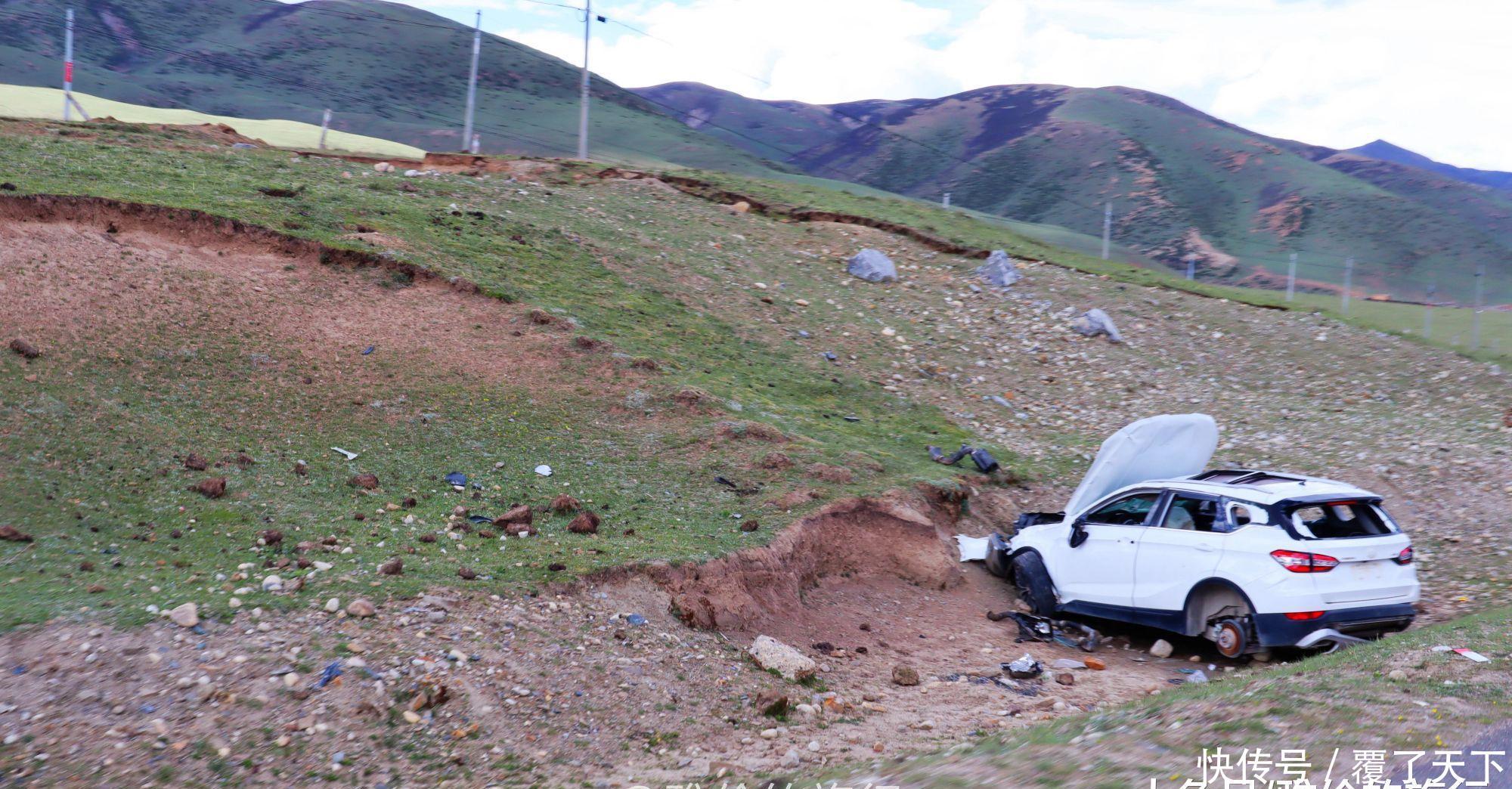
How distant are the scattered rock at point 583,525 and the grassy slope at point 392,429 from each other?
0.30 metres

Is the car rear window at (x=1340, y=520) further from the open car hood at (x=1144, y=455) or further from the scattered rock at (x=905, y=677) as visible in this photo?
the scattered rock at (x=905, y=677)

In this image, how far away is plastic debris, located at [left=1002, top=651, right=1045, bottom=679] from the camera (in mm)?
7398

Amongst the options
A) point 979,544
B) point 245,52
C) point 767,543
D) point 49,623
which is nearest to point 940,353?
point 979,544

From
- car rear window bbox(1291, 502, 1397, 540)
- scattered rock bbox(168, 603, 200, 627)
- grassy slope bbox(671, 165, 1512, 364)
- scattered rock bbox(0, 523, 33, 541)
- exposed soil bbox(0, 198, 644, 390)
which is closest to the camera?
scattered rock bbox(168, 603, 200, 627)

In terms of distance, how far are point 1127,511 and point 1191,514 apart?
0.71 meters

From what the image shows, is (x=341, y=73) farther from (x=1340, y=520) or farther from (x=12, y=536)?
(x=1340, y=520)

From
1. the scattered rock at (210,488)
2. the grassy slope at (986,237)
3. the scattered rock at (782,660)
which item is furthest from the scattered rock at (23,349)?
the grassy slope at (986,237)

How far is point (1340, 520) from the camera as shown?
289 inches

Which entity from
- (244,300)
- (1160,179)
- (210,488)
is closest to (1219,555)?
(210,488)

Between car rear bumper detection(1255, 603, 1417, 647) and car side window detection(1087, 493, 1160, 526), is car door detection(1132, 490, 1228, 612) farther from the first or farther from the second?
car rear bumper detection(1255, 603, 1417, 647)

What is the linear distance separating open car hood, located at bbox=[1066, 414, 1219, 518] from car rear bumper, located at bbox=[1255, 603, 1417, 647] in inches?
83.0

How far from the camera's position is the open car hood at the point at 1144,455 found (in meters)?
9.27

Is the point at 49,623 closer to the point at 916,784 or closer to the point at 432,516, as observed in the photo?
the point at 432,516

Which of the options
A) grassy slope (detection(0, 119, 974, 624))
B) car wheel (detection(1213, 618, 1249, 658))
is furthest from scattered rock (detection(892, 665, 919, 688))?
car wheel (detection(1213, 618, 1249, 658))
